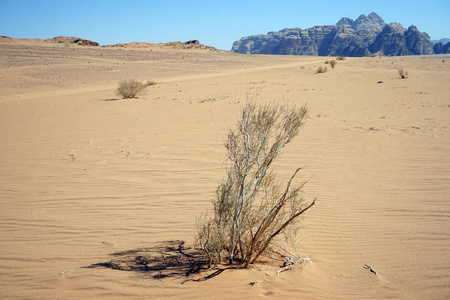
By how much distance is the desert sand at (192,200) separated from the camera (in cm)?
311

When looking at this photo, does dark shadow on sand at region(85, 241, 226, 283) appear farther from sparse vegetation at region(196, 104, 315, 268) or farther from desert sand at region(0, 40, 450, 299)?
sparse vegetation at region(196, 104, 315, 268)

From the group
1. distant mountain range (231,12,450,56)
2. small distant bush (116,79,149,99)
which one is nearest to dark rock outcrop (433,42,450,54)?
distant mountain range (231,12,450,56)

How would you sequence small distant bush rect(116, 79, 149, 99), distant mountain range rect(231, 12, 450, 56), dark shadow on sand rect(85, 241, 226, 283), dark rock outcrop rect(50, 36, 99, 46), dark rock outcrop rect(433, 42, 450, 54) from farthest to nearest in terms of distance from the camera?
1. distant mountain range rect(231, 12, 450, 56)
2. dark rock outcrop rect(433, 42, 450, 54)
3. dark rock outcrop rect(50, 36, 99, 46)
4. small distant bush rect(116, 79, 149, 99)
5. dark shadow on sand rect(85, 241, 226, 283)

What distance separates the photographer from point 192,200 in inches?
200

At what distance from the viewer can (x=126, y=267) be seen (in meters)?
3.34

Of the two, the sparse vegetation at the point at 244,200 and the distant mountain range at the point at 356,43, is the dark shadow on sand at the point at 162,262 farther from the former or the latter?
the distant mountain range at the point at 356,43

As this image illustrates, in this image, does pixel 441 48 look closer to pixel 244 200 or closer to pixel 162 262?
pixel 244 200

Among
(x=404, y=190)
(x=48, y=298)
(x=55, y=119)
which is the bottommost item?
(x=48, y=298)

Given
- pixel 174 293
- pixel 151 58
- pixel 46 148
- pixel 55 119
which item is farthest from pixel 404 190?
pixel 151 58

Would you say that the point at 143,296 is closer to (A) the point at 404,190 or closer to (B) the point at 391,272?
(B) the point at 391,272

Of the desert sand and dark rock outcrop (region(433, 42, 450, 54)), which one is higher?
dark rock outcrop (region(433, 42, 450, 54))

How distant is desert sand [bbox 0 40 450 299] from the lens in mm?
3113

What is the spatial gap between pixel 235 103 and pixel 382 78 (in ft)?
37.5

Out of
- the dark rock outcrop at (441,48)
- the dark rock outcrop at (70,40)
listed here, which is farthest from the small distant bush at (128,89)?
the dark rock outcrop at (441,48)
